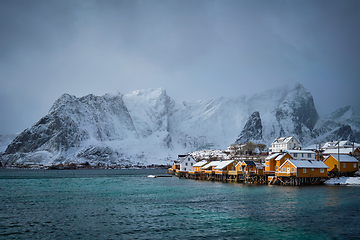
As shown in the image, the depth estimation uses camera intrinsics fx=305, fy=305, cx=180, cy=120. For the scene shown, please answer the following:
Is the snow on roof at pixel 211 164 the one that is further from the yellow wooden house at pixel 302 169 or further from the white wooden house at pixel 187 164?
the yellow wooden house at pixel 302 169

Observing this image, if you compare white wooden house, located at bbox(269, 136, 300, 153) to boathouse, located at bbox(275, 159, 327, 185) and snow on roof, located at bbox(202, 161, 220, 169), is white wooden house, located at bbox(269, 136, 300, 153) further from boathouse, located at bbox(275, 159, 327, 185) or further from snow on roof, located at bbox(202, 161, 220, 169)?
boathouse, located at bbox(275, 159, 327, 185)

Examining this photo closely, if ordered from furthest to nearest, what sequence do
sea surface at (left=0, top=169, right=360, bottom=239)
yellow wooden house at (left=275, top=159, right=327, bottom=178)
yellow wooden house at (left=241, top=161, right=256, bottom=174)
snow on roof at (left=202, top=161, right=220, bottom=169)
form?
snow on roof at (left=202, top=161, right=220, bottom=169)
yellow wooden house at (left=241, top=161, right=256, bottom=174)
yellow wooden house at (left=275, top=159, right=327, bottom=178)
sea surface at (left=0, top=169, right=360, bottom=239)

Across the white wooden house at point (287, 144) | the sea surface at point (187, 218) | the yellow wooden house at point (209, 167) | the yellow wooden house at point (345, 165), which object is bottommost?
the sea surface at point (187, 218)

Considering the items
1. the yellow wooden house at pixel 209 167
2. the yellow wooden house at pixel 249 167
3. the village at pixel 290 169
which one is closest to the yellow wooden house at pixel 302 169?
the village at pixel 290 169

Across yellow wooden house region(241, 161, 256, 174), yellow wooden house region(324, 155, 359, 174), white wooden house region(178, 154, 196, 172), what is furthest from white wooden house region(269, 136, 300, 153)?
yellow wooden house region(324, 155, 359, 174)

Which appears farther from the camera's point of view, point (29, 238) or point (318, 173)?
point (318, 173)

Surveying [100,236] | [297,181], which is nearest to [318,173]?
[297,181]

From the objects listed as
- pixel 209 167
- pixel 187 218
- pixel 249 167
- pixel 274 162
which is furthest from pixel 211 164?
pixel 187 218

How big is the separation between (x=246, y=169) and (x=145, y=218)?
4783 cm

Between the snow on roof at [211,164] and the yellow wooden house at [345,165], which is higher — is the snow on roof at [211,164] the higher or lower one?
the lower one

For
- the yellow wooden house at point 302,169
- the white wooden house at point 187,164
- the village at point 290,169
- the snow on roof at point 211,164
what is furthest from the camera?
the white wooden house at point 187,164

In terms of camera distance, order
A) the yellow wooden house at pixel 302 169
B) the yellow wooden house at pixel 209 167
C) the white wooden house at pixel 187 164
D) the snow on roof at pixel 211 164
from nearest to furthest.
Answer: the yellow wooden house at pixel 302 169, the yellow wooden house at pixel 209 167, the snow on roof at pixel 211 164, the white wooden house at pixel 187 164

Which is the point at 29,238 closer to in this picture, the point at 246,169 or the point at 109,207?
the point at 109,207

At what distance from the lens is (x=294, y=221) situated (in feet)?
90.5
